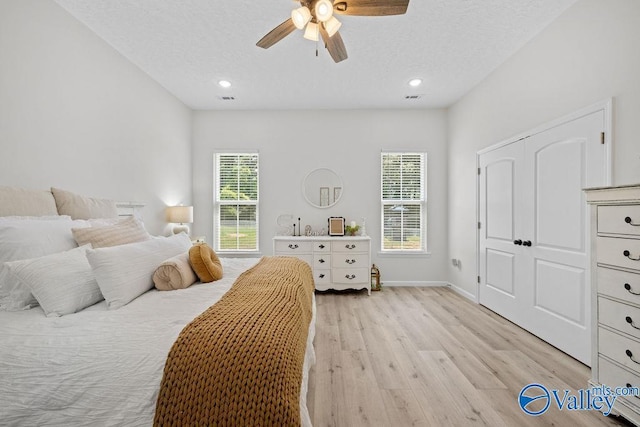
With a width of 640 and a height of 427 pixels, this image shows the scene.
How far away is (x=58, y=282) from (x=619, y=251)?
2.94 metres

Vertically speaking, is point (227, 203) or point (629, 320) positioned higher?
point (227, 203)

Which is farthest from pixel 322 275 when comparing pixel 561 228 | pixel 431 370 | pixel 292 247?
pixel 561 228

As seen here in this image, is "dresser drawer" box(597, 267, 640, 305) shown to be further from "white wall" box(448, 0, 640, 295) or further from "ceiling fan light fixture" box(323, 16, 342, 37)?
"ceiling fan light fixture" box(323, 16, 342, 37)

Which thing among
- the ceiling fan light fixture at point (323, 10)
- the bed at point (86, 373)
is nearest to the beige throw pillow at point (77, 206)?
the bed at point (86, 373)

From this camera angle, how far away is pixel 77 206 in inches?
80.9

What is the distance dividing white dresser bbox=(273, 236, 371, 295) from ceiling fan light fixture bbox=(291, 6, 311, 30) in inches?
109

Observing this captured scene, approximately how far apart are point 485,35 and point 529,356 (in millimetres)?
2927

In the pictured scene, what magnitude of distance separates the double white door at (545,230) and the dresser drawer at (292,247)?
2390 mm

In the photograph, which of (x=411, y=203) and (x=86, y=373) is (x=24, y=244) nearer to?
(x=86, y=373)

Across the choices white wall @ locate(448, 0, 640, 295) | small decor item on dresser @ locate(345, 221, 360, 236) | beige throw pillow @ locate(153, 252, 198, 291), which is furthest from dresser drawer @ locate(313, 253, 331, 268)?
beige throw pillow @ locate(153, 252, 198, 291)

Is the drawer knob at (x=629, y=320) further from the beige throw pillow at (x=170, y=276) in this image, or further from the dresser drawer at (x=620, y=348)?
the beige throw pillow at (x=170, y=276)

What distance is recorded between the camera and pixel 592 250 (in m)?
1.70

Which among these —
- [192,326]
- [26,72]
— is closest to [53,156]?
[26,72]

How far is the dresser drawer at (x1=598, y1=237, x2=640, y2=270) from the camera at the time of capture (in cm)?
146
